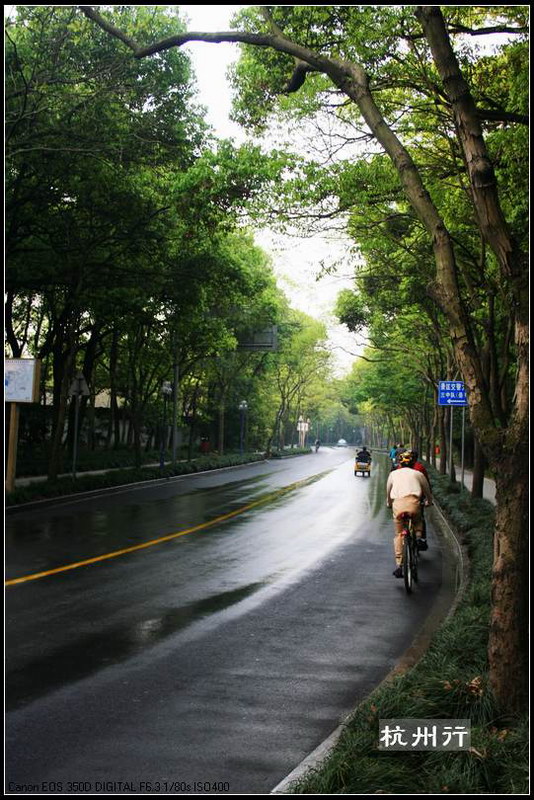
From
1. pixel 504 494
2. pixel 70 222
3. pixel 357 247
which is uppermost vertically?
pixel 70 222

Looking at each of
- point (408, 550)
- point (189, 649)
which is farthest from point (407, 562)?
point (189, 649)

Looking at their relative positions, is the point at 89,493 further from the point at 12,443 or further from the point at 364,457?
the point at 364,457

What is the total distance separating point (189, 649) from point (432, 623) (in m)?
3.01

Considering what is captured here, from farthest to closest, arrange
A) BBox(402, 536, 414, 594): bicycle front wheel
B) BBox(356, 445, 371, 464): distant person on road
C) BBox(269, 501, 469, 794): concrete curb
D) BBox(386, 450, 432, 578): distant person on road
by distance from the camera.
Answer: BBox(356, 445, 371, 464): distant person on road, BBox(386, 450, 432, 578): distant person on road, BBox(402, 536, 414, 594): bicycle front wheel, BBox(269, 501, 469, 794): concrete curb

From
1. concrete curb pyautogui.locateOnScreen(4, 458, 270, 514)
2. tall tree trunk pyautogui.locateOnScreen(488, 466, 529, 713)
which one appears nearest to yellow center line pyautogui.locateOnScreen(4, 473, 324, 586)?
concrete curb pyautogui.locateOnScreen(4, 458, 270, 514)

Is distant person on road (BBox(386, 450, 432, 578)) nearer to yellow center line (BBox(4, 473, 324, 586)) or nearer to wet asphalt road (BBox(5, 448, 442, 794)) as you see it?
wet asphalt road (BBox(5, 448, 442, 794))

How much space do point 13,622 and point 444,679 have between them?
4.70 m

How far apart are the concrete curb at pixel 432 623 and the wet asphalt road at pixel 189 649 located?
0.43 ft

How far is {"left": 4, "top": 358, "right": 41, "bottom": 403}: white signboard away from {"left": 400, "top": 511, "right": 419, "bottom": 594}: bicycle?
38.5 ft

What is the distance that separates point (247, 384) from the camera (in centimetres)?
5588

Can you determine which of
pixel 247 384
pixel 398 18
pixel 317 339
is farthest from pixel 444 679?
pixel 317 339

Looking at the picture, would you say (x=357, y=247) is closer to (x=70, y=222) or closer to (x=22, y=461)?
(x=70, y=222)

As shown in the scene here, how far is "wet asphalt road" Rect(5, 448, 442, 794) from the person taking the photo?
4715 millimetres

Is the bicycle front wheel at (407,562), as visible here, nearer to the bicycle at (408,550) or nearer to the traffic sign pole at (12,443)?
the bicycle at (408,550)
